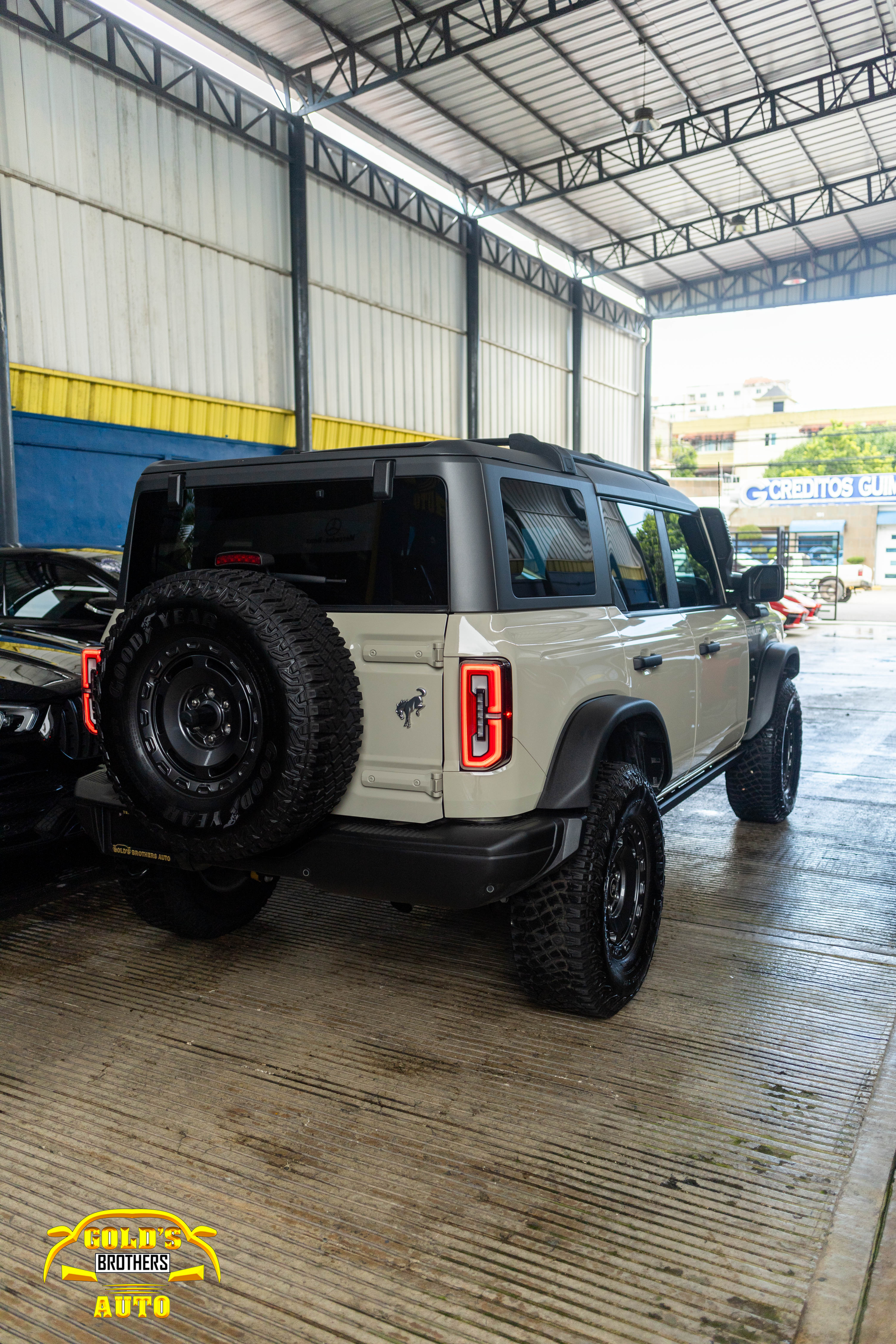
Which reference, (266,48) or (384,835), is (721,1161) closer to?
(384,835)

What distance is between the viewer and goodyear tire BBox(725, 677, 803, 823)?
5.77 m

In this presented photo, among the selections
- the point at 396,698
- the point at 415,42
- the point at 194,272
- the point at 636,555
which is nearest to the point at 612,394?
the point at 415,42

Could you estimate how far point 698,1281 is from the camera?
2221mm

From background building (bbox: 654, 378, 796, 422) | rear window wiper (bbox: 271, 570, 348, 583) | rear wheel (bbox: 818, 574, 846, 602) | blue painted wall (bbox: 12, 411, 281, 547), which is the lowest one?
rear wheel (bbox: 818, 574, 846, 602)

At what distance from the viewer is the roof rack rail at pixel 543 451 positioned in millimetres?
3541

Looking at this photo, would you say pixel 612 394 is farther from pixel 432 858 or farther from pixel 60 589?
pixel 432 858

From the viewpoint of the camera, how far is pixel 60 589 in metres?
6.47

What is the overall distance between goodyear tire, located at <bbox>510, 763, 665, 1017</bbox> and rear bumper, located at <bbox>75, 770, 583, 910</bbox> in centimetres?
12

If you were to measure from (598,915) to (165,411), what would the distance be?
37.4 ft

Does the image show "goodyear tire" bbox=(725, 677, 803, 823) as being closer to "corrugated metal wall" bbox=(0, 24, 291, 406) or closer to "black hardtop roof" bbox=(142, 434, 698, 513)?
"black hardtop roof" bbox=(142, 434, 698, 513)

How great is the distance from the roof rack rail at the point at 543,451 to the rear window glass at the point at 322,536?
543 mm

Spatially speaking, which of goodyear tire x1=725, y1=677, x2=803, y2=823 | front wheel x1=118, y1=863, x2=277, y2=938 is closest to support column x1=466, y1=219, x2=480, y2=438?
goodyear tire x1=725, y1=677, x2=803, y2=823

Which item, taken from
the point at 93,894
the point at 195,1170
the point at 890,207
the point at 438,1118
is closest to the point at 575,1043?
the point at 438,1118

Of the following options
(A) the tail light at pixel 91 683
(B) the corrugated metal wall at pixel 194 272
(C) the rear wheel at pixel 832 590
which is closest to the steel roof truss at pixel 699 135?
(B) the corrugated metal wall at pixel 194 272
